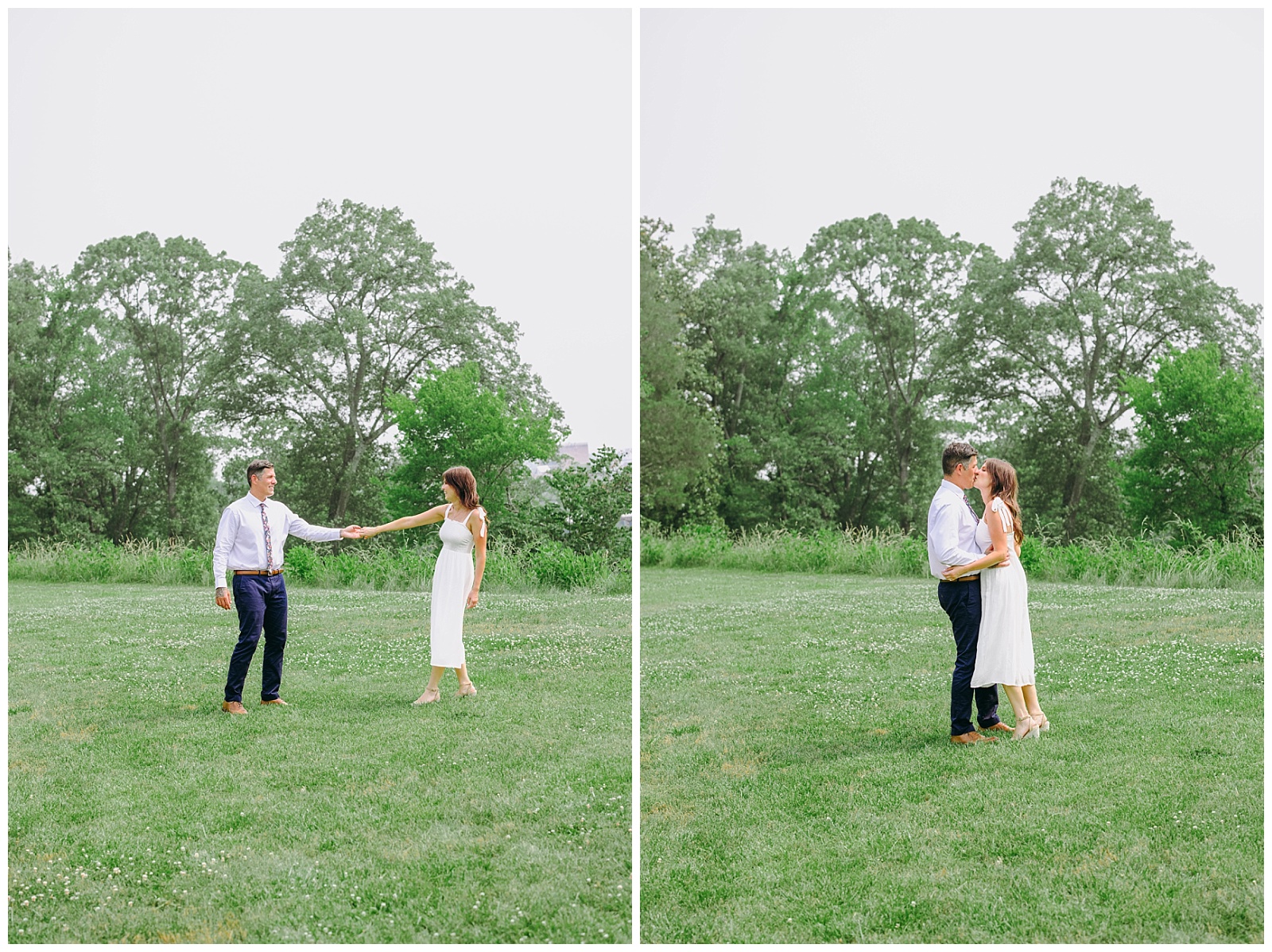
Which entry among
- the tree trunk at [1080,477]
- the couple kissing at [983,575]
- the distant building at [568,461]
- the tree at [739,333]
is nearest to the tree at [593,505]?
the distant building at [568,461]

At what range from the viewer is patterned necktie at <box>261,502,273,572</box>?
446 cm

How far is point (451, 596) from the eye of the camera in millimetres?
4734

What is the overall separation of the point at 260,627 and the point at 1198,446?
9707 millimetres

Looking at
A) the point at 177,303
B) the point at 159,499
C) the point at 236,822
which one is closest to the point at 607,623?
the point at 236,822

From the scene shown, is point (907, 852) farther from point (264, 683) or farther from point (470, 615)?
point (470, 615)

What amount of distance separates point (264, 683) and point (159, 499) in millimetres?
7129

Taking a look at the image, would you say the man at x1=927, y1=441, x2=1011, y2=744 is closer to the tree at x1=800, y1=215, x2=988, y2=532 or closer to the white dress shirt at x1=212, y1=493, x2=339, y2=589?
the white dress shirt at x1=212, y1=493, x2=339, y2=589

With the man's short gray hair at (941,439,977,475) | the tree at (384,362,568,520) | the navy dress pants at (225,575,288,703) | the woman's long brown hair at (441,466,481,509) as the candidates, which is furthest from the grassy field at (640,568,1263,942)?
the tree at (384,362,568,520)

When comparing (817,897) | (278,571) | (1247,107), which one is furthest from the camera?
(1247,107)

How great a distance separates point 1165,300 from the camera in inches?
474

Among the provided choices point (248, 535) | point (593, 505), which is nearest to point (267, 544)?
point (248, 535)

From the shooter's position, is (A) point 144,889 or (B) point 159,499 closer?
(A) point 144,889

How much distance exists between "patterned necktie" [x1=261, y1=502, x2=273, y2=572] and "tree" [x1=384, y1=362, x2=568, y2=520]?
5.34 m

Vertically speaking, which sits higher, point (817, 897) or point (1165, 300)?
point (1165, 300)
